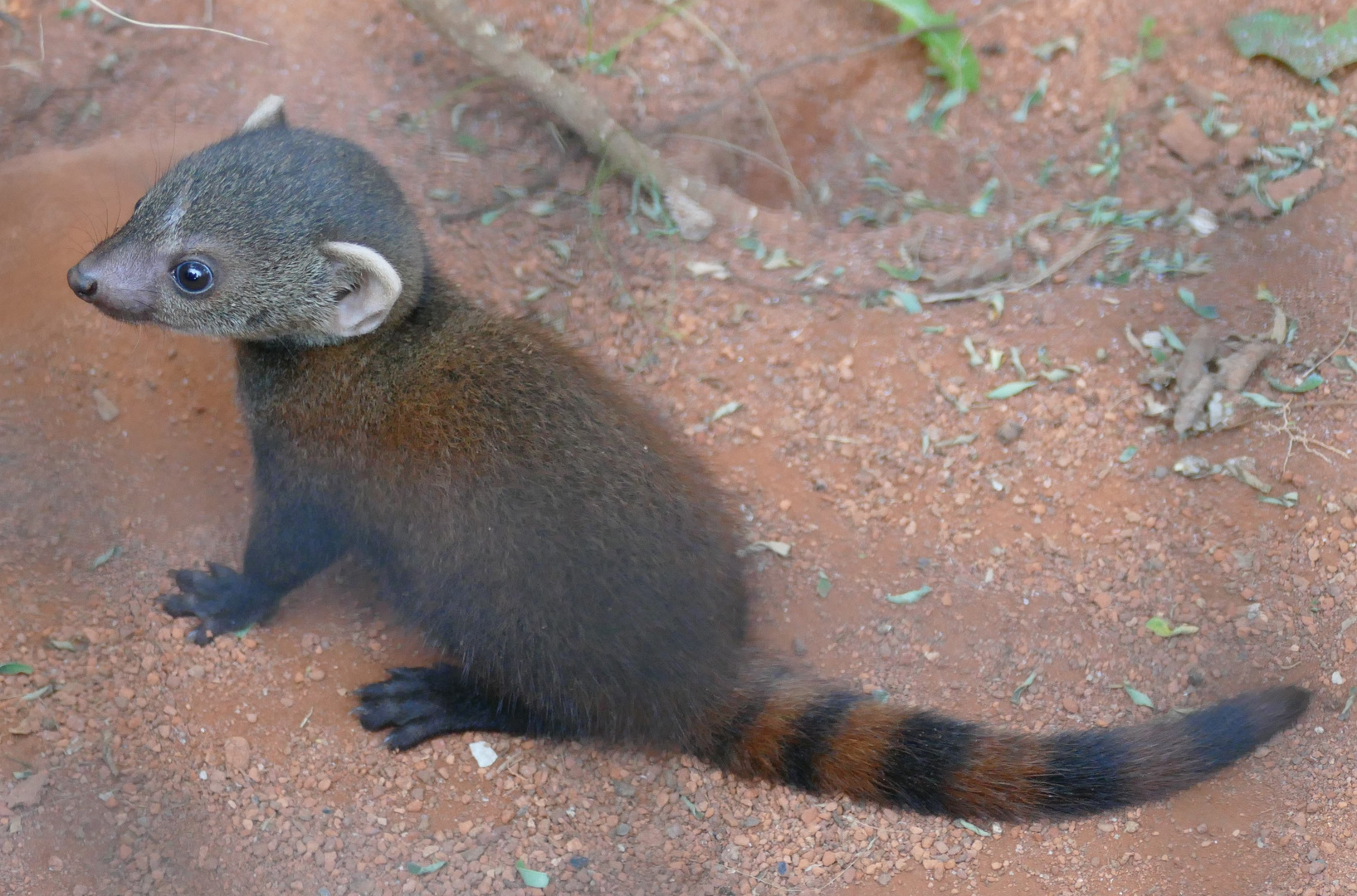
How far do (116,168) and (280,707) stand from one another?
8.46ft

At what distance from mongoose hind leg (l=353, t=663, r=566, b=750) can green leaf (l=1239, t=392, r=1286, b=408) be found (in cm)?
298

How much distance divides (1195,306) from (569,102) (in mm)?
3052

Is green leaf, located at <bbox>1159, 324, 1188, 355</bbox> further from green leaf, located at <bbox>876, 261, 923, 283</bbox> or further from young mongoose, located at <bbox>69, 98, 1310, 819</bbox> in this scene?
young mongoose, located at <bbox>69, 98, 1310, 819</bbox>

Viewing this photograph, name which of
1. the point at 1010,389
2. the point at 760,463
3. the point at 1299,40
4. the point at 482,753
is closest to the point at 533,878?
the point at 482,753

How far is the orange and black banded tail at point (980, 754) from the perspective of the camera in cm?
336

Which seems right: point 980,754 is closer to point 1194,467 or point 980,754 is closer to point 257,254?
point 1194,467

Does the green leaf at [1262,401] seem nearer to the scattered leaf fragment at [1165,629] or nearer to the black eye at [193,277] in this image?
the scattered leaf fragment at [1165,629]

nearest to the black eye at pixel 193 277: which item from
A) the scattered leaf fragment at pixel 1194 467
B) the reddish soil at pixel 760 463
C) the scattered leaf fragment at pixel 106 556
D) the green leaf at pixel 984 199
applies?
the reddish soil at pixel 760 463

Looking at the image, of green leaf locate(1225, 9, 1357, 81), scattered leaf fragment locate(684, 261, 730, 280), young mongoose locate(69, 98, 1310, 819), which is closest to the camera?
young mongoose locate(69, 98, 1310, 819)

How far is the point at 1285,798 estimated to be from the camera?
3.35 m

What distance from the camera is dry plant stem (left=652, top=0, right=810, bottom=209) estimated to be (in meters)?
5.60

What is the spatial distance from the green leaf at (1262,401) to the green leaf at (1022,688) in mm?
1438

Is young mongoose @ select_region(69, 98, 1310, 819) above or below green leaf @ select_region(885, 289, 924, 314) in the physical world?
below

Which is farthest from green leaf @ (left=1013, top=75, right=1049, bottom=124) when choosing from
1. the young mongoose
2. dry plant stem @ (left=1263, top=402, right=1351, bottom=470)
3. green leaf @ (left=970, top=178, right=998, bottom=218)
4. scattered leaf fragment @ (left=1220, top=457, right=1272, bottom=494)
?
the young mongoose
